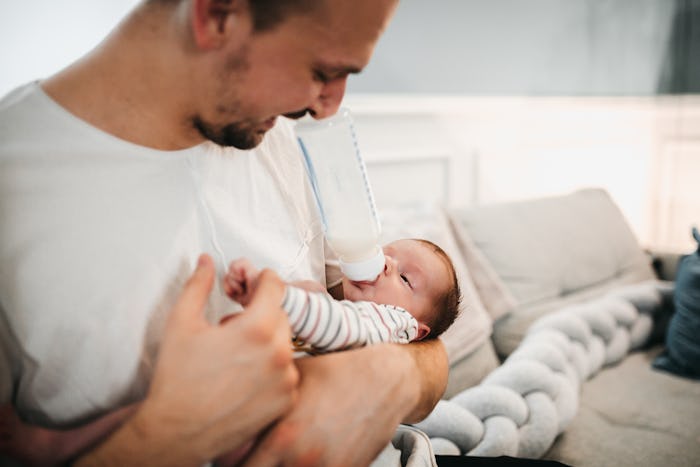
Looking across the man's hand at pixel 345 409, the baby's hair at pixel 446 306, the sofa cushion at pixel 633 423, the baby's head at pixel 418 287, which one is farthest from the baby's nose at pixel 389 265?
the sofa cushion at pixel 633 423

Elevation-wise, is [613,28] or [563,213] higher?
[613,28]

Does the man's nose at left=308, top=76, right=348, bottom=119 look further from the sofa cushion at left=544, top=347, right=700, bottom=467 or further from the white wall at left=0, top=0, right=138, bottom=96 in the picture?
the sofa cushion at left=544, top=347, right=700, bottom=467

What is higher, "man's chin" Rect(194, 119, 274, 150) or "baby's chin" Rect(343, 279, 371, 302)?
"man's chin" Rect(194, 119, 274, 150)

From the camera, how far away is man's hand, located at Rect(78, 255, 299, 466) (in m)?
0.47

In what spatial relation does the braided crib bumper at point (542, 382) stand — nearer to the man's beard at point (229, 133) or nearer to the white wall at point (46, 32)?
the man's beard at point (229, 133)

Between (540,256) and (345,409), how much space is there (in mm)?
1301

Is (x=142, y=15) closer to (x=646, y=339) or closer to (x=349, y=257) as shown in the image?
(x=349, y=257)

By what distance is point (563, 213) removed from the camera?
1.87 metres

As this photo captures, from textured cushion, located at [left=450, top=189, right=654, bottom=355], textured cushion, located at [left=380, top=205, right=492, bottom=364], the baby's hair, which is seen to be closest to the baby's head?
the baby's hair

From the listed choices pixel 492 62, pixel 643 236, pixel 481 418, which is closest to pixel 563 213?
pixel 492 62

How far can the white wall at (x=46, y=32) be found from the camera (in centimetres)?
101

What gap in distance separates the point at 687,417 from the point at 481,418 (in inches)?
24.5

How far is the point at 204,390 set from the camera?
1.58 feet

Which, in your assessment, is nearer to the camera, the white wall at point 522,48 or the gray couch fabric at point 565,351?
the gray couch fabric at point 565,351
